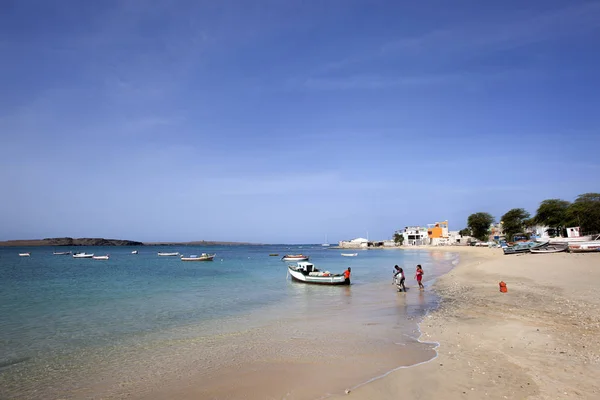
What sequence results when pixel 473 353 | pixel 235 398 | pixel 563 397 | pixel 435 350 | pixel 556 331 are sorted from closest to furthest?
pixel 563 397 < pixel 235 398 < pixel 473 353 < pixel 435 350 < pixel 556 331

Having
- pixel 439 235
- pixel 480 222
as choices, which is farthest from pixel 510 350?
pixel 439 235

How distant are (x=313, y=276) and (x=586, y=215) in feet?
167

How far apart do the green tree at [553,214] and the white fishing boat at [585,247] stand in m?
29.3

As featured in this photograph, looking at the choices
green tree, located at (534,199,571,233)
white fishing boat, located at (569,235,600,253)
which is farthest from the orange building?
white fishing boat, located at (569,235,600,253)

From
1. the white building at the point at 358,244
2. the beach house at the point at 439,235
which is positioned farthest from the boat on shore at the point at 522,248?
the white building at the point at 358,244

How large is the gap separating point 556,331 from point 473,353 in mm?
3687

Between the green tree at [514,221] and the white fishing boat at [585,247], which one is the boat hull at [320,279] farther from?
the green tree at [514,221]

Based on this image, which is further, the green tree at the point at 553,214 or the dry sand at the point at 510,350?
the green tree at the point at 553,214

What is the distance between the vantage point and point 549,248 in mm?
42594

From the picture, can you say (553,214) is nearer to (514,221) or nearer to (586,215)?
(586,215)

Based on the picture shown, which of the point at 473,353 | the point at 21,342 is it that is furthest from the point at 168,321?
the point at 473,353

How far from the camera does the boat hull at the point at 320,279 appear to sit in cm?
2931

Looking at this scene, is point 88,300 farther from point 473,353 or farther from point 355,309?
point 473,353

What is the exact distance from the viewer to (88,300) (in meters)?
23.2
